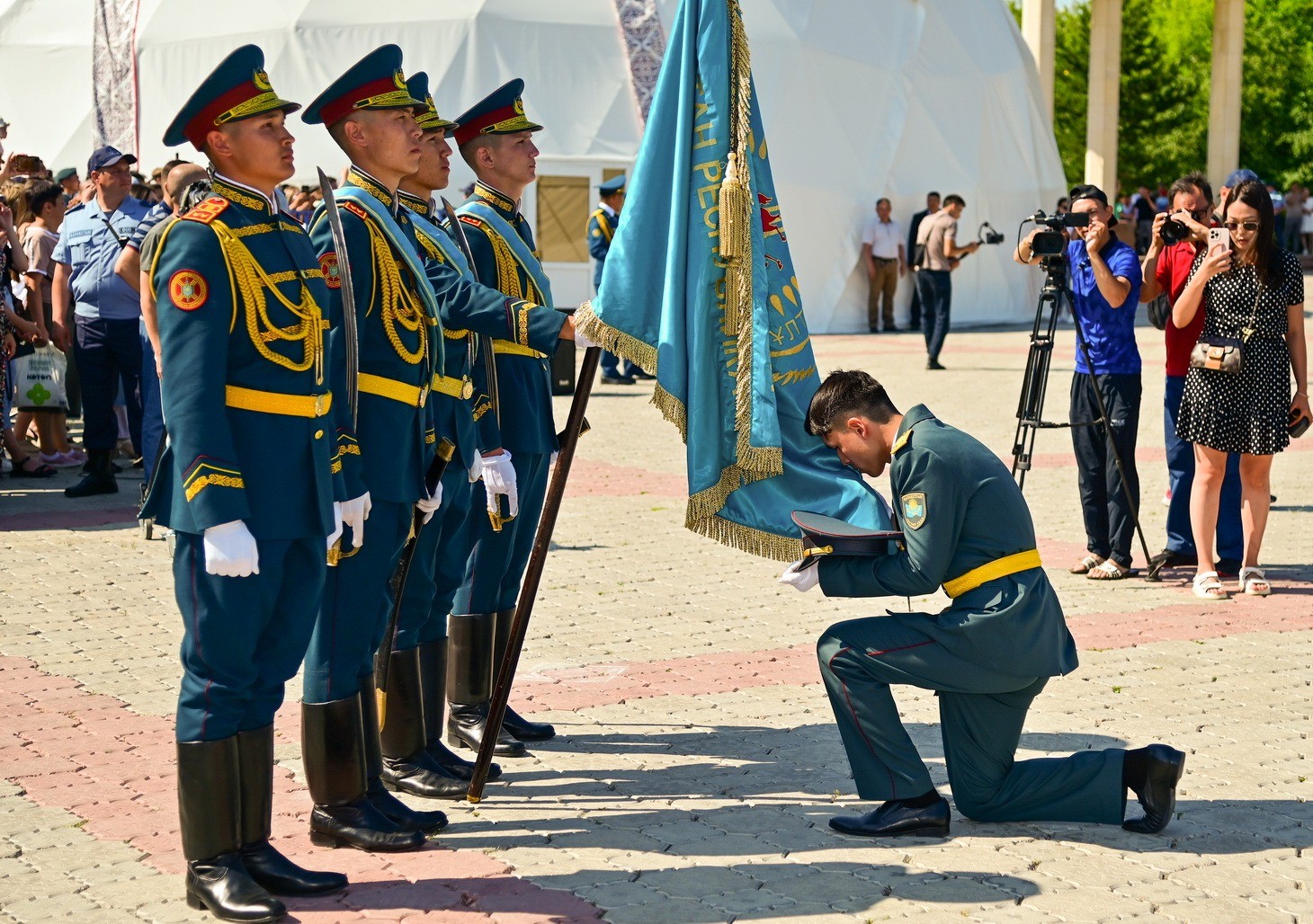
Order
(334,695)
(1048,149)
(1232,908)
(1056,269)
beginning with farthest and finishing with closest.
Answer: (1048,149)
(1056,269)
(334,695)
(1232,908)

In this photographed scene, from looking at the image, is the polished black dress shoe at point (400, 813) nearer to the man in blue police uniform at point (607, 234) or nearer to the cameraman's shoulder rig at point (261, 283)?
the cameraman's shoulder rig at point (261, 283)

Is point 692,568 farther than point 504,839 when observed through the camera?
Yes

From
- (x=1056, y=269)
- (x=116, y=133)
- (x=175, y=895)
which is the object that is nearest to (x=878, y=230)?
(x=116, y=133)

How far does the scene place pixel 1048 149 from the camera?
1190 inches

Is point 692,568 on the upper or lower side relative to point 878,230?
lower

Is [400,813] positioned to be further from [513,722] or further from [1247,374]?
[1247,374]

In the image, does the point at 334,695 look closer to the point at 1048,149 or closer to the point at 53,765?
the point at 53,765

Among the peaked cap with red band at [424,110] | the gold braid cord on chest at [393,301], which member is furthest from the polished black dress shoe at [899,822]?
the peaked cap with red band at [424,110]

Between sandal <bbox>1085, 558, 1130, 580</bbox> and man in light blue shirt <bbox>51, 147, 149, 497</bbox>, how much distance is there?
255 inches

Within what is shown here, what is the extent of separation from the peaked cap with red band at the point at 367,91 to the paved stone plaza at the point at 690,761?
2278 millimetres

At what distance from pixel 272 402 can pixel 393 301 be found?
75cm

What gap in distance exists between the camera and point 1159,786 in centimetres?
496

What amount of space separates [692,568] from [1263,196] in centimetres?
366

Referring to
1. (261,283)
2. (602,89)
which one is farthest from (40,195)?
(602,89)
